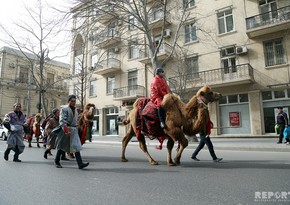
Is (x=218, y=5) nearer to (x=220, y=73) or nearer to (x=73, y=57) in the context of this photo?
(x=220, y=73)

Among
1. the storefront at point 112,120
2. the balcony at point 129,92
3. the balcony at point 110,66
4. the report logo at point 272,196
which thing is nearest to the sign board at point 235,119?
the balcony at point 129,92

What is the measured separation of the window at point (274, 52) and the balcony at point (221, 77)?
1.58m

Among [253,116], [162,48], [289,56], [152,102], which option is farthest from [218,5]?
[152,102]

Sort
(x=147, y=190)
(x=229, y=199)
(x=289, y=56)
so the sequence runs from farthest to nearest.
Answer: (x=289, y=56)
(x=147, y=190)
(x=229, y=199)

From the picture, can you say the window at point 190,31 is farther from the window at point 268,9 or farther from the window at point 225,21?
the window at point 268,9

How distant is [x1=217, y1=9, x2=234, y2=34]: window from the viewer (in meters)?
20.4

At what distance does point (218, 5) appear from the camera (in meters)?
21.1

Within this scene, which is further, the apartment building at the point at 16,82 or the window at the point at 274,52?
the apartment building at the point at 16,82

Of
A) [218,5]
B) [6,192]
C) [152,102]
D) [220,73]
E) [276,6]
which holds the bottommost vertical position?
[6,192]

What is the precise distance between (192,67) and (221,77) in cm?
324

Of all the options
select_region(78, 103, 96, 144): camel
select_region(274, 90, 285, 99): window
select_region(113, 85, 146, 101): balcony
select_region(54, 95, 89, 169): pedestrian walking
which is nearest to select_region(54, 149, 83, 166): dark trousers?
select_region(54, 95, 89, 169): pedestrian walking

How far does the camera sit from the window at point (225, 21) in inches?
804

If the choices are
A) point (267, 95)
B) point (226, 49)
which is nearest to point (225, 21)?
point (226, 49)

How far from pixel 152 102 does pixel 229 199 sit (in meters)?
3.42
